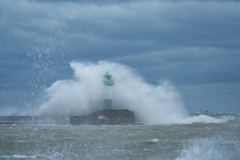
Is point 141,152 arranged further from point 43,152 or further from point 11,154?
point 11,154

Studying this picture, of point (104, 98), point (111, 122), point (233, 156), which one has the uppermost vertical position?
point (104, 98)

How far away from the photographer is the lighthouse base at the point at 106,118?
155 feet

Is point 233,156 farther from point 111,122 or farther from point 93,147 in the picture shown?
point 111,122

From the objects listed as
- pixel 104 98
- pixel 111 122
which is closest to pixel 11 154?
pixel 111 122

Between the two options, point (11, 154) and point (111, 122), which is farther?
point (111, 122)

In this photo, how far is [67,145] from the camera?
21484mm

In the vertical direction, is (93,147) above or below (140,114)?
below

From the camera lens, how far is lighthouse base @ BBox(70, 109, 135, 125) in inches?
1855

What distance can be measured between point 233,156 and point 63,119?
1670 inches

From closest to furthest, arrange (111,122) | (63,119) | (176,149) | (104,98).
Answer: (176,149) < (111,122) < (104,98) < (63,119)

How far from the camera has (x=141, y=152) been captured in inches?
710

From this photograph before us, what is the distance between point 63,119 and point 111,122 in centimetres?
1185

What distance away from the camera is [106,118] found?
47.1m

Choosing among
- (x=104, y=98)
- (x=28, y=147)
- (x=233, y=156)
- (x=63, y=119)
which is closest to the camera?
(x=233, y=156)
